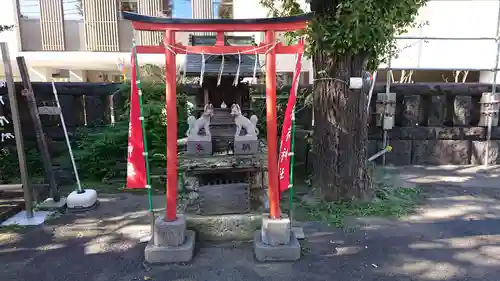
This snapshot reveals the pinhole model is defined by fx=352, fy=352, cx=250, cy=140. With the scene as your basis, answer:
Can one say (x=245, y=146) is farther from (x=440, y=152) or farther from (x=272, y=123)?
(x=440, y=152)

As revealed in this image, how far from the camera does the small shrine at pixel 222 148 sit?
4.69 m

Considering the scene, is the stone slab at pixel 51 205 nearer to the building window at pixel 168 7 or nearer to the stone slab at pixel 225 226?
the stone slab at pixel 225 226

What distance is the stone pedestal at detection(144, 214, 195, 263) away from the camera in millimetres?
4055

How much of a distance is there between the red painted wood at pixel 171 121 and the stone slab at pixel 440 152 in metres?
6.43

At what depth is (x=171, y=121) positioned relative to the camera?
4.13 metres

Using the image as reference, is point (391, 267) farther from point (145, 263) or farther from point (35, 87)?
point (35, 87)

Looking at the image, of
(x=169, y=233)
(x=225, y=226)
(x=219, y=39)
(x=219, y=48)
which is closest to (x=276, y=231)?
(x=225, y=226)

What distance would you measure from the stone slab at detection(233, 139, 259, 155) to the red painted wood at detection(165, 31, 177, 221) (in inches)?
45.6

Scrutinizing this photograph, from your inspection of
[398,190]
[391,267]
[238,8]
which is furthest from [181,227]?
[238,8]

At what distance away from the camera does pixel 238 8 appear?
15.0 meters

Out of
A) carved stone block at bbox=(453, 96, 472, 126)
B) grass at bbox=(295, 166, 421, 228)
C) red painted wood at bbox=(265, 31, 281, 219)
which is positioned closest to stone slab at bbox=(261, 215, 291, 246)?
red painted wood at bbox=(265, 31, 281, 219)

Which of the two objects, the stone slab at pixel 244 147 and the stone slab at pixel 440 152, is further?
the stone slab at pixel 440 152

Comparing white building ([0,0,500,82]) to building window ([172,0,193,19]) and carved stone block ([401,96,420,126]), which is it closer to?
building window ([172,0,193,19])

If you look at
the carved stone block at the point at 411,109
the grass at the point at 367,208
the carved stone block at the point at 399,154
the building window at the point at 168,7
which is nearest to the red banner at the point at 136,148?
the grass at the point at 367,208
